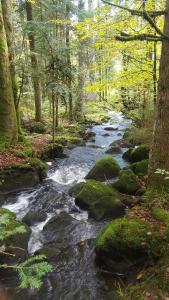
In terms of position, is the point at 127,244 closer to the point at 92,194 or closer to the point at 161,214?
the point at 161,214

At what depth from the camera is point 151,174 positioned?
220 inches

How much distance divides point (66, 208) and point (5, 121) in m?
4.23

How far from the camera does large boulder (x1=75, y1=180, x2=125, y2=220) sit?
21.1 ft

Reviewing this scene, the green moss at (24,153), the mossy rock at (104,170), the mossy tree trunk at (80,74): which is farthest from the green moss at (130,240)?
the mossy tree trunk at (80,74)

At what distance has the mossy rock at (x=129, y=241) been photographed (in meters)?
4.17

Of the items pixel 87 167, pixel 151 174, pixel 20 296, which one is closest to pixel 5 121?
pixel 87 167

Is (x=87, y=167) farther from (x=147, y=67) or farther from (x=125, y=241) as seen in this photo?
(x=125, y=241)

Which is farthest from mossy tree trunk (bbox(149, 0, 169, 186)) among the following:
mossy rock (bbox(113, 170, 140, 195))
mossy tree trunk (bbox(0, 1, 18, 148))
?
mossy tree trunk (bbox(0, 1, 18, 148))

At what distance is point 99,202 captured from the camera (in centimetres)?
657

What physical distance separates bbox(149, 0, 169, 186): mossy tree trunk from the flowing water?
2.00 metres

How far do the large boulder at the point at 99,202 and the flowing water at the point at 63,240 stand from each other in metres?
0.21

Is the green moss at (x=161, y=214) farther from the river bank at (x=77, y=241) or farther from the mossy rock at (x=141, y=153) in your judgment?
the mossy rock at (x=141, y=153)

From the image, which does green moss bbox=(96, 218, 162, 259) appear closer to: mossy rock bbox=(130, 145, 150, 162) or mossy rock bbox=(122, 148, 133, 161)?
mossy rock bbox=(130, 145, 150, 162)

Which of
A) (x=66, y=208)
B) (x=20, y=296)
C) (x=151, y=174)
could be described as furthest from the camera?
(x=66, y=208)
